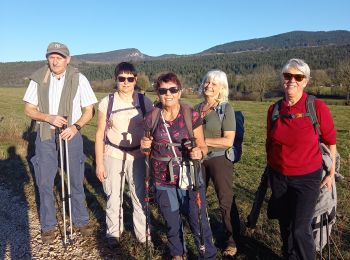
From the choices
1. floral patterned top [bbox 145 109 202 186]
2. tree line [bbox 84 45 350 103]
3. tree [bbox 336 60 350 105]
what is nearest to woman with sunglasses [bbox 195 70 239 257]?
floral patterned top [bbox 145 109 202 186]

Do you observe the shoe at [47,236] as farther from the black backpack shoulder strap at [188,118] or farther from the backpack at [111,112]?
the black backpack shoulder strap at [188,118]

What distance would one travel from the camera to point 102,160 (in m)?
4.84

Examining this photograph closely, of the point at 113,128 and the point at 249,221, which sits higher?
the point at 113,128

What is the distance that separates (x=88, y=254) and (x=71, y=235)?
0.47 metres

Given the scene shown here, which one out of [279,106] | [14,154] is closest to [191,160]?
[279,106]

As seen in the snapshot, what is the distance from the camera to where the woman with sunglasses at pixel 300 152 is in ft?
12.3

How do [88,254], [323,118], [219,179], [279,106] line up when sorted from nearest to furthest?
[323,118] < [279,106] < [219,179] < [88,254]

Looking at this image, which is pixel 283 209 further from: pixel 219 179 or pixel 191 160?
pixel 191 160

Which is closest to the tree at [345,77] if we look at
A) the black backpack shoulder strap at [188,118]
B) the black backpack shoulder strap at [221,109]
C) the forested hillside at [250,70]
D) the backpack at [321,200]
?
the forested hillside at [250,70]

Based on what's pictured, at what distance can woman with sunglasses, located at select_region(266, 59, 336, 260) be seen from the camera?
3.76 m

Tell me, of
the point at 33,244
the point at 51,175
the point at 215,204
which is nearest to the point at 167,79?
the point at 51,175

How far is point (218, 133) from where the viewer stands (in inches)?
176

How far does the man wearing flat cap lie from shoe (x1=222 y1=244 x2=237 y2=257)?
2.34 m

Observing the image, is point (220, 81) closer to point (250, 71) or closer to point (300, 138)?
point (300, 138)
